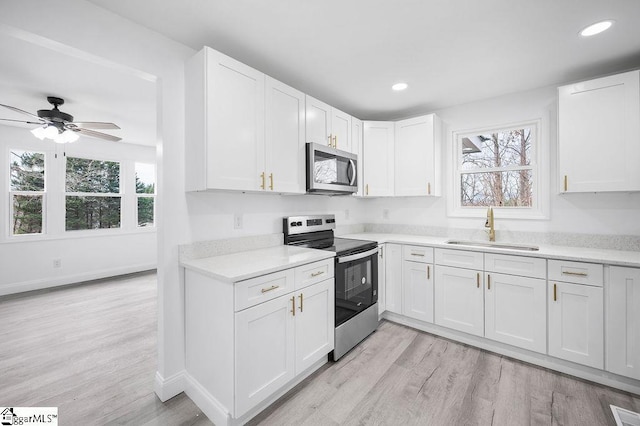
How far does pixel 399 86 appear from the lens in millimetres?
2711

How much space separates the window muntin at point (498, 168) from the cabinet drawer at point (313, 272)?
6.41 feet

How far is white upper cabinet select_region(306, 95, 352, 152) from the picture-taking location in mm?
2488

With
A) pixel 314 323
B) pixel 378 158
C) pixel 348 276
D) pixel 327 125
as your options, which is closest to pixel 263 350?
pixel 314 323

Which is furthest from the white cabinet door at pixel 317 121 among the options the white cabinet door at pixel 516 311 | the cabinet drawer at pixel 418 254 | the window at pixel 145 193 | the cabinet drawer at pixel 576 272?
the window at pixel 145 193

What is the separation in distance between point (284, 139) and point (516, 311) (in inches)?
96.4

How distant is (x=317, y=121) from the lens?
8.42ft

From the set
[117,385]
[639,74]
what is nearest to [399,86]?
[639,74]

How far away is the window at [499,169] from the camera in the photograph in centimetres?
281

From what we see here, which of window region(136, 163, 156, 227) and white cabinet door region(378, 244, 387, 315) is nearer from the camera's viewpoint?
white cabinet door region(378, 244, 387, 315)

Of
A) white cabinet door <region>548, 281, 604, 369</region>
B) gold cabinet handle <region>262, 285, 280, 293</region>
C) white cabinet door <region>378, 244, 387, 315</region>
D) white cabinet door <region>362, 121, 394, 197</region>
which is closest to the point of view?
gold cabinet handle <region>262, 285, 280, 293</region>

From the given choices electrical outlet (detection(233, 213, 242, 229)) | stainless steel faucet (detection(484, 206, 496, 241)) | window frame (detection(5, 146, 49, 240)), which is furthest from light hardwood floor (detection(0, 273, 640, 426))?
window frame (detection(5, 146, 49, 240))

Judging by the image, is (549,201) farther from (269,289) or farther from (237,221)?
(237,221)

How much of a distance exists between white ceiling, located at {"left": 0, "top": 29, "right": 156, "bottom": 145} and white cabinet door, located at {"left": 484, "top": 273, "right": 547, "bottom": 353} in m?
3.27

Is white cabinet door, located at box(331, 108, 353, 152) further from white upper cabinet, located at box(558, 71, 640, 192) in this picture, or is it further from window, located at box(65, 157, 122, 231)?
window, located at box(65, 157, 122, 231)
